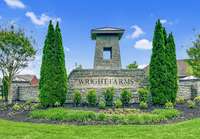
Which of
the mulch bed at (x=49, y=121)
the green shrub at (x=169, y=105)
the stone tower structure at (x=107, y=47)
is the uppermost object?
the stone tower structure at (x=107, y=47)

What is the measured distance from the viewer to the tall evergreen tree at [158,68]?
58.5ft

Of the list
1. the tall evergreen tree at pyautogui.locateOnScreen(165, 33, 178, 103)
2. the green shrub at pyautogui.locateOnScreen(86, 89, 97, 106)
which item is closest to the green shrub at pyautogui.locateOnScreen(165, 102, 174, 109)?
the tall evergreen tree at pyautogui.locateOnScreen(165, 33, 178, 103)

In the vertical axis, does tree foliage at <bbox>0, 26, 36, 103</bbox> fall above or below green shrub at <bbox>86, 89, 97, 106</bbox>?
above

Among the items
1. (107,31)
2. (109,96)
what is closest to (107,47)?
(107,31)

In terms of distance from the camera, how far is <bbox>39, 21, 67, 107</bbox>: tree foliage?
17344mm

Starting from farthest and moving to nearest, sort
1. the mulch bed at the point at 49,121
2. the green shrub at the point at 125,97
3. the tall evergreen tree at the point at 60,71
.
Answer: the green shrub at the point at 125,97, the tall evergreen tree at the point at 60,71, the mulch bed at the point at 49,121

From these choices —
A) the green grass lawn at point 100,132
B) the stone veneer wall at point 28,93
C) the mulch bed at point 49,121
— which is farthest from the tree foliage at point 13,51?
the green grass lawn at point 100,132

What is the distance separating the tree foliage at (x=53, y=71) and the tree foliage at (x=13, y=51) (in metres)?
5.01

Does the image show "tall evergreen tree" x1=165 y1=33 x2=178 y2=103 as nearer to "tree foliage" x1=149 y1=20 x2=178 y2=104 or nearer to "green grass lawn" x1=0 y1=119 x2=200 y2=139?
"tree foliage" x1=149 y1=20 x2=178 y2=104

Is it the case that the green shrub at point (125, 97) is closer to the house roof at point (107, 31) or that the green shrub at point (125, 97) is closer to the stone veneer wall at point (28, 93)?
the house roof at point (107, 31)

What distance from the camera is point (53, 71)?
17484 mm

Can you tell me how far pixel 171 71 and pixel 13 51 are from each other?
10.1 m

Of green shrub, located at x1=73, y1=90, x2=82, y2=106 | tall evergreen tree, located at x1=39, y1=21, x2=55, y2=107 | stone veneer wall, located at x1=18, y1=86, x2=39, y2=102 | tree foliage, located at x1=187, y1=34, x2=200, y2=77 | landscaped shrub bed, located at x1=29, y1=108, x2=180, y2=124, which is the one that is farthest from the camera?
tree foliage, located at x1=187, y1=34, x2=200, y2=77

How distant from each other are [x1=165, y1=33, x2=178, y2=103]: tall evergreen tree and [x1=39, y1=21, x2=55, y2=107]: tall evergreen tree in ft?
19.1
